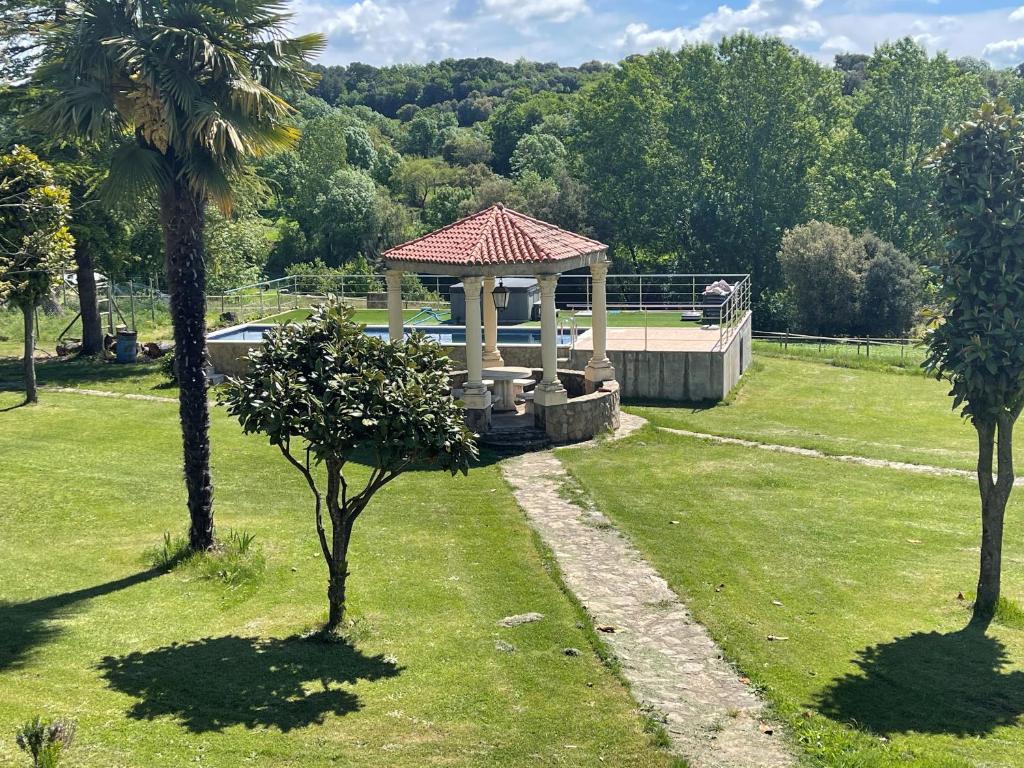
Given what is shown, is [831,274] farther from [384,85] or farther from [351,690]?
[384,85]

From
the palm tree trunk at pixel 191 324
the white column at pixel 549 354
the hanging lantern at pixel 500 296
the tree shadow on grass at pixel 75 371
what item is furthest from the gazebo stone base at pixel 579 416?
the tree shadow on grass at pixel 75 371

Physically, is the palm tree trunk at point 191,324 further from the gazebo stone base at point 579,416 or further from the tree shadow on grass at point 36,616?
the gazebo stone base at point 579,416

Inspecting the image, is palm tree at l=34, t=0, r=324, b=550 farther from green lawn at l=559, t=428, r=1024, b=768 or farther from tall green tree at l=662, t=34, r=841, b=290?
tall green tree at l=662, t=34, r=841, b=290

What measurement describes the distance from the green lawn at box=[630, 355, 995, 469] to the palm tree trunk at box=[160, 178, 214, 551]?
1334 centimetres

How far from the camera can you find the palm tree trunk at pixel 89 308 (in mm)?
32469

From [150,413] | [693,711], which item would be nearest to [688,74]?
[150,413]

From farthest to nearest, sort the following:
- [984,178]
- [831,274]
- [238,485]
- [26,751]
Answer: [831,274], [238,485], [984,178], [26,751]

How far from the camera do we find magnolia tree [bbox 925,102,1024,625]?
13.3 meters

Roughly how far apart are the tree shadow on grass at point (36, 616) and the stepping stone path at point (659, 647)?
235 inches

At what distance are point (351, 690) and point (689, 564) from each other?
242 inches

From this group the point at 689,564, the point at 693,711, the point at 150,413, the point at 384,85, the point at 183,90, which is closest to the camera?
the point at 693,711

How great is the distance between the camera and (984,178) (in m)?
13.4

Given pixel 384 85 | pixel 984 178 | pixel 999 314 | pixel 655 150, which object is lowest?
pixel 999 314

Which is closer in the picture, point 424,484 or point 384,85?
point 424,484
